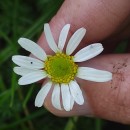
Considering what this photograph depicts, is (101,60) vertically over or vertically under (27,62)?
under

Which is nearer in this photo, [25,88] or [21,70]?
[21,70]

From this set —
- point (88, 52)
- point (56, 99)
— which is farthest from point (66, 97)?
point (88, 52)

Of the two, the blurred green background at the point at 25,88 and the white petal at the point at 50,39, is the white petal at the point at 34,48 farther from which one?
the blurred green background at the point at 25,88

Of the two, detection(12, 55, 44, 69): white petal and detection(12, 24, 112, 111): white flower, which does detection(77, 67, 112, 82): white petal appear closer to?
detection(12, 24, 112, 111): white flower

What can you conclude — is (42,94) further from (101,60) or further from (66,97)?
(101,60)

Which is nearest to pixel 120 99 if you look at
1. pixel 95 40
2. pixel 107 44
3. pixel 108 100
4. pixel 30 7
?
pixel 108 100

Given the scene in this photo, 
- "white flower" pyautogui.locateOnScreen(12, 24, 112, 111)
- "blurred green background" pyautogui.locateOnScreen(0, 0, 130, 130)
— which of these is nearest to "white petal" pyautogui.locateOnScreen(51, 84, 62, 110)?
"white flower" pyautogui.locateOnScreen(12, 24, 112, 111)

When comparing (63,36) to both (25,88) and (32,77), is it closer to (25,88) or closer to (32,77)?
(32,77)
